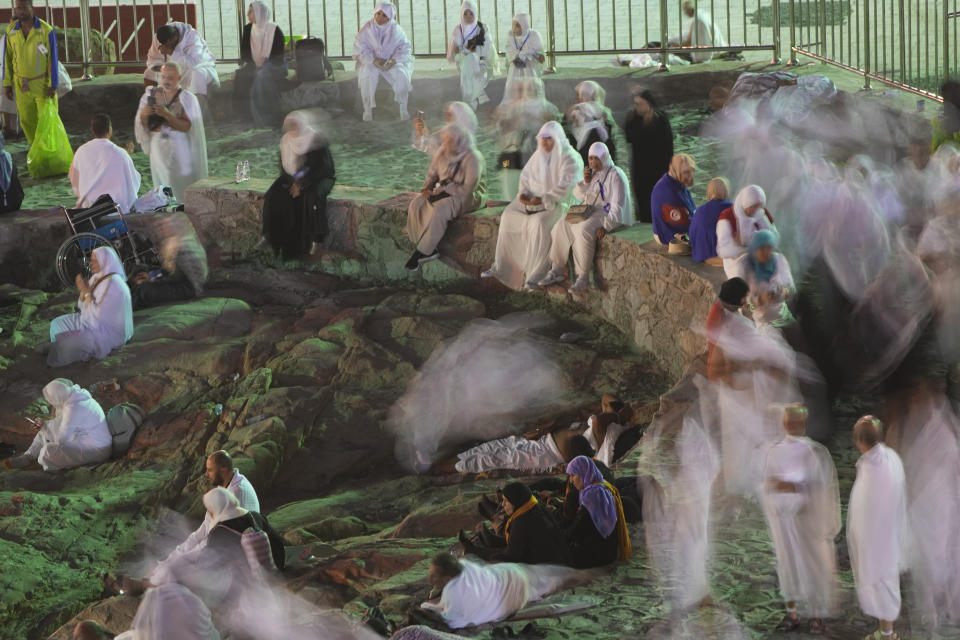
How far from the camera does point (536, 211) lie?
1189 centimetres

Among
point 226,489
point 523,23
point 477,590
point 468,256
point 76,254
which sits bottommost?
point 477,590

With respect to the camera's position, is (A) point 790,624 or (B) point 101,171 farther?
(B) point 101,171

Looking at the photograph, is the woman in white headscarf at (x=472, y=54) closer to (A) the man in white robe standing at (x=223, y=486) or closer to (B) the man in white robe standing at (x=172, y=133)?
(B) the man in white robe standing at (x=172, y=133)

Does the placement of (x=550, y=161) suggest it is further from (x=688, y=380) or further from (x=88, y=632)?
(x=88, y=632)

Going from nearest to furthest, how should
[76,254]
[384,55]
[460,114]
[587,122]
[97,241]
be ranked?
1. [587,122]
2. [460,114]
3. [97,241]
4. [76,254]
5. [384,55]

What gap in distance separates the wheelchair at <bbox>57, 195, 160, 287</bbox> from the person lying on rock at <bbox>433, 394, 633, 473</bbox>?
13.2 ft

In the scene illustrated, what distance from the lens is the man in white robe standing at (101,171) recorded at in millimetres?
13219

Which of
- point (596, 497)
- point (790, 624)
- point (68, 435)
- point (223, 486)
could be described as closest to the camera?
point (790, 624)

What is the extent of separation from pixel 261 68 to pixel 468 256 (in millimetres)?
4661

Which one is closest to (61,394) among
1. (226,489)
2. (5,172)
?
(226,489)

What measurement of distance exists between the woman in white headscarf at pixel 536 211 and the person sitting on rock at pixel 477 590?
477 cm

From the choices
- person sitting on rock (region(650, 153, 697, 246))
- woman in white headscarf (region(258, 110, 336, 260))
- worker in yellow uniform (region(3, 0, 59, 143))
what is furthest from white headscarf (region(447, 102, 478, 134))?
worker in yellow uniform (region(3, 0, 59, 143))

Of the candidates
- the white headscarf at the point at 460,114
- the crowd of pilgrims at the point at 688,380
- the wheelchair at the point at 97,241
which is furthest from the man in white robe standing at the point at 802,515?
the wheelchair at the point at 97,241

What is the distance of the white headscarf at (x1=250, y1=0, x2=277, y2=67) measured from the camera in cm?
1605
